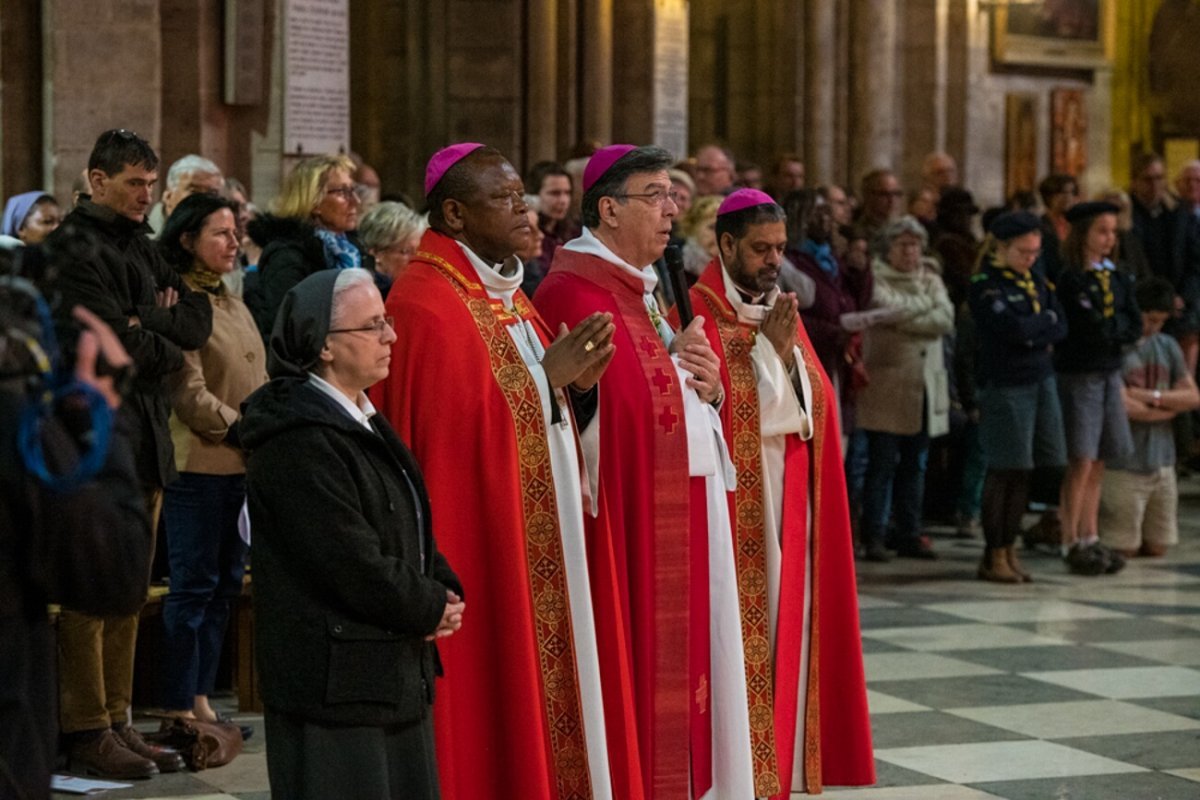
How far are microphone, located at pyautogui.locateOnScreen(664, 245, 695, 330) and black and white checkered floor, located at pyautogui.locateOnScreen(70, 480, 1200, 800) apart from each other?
147 centimetres

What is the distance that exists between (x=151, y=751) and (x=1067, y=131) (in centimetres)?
1594

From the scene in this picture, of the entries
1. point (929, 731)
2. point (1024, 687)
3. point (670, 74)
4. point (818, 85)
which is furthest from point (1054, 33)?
point (929, 731)

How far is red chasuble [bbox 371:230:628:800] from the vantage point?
5.11 meters

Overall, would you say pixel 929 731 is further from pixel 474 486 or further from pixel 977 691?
pixel 474 486

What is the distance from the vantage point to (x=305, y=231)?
24.1ft

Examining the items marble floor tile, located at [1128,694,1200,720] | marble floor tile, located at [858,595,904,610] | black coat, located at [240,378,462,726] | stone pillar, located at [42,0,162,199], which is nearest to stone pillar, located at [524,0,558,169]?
stone pillar, located at [42,0,162,199]

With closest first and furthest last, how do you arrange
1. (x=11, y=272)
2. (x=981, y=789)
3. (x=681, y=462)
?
(x=11, y=272) → (x=681, y=462) → (x=981, y=789)

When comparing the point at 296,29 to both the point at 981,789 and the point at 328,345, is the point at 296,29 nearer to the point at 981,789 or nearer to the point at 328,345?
the point at 981,789

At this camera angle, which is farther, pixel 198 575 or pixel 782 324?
pixel 198 575

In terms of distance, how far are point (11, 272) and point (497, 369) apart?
2451mm

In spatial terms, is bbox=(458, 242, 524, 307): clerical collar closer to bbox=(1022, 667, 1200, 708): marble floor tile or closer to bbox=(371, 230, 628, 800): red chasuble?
bbox=(371, 230, 628, 800): red chasuble

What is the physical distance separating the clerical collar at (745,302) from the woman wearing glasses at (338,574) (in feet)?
6.65

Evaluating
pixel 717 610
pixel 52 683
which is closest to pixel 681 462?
pixel 717 610

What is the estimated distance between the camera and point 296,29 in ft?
36.4
